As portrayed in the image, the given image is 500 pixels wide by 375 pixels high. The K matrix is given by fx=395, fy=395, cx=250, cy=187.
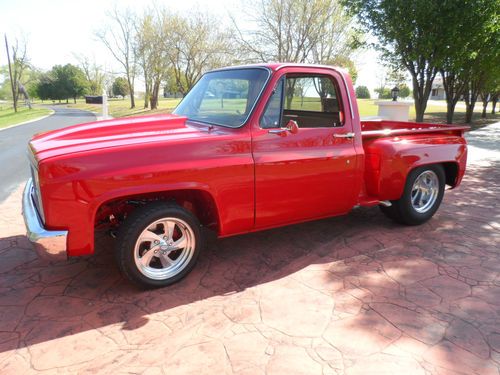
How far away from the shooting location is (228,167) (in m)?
3.31

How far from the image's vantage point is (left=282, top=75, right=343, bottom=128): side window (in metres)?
3.99

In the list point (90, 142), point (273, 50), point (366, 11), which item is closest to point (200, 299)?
point (90, 142)

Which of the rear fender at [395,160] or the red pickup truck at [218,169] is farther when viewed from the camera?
the rear fender at [395,160]

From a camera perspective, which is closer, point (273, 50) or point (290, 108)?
point (290, 108)

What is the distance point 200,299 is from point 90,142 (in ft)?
5.03

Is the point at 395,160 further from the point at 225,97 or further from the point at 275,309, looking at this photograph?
the point at 275,309

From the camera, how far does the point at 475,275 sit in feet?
11.7

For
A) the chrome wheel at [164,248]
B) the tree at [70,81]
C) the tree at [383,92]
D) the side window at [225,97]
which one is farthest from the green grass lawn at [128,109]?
the tree at [383,92]

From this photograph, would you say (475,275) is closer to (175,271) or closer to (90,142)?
(175,271)

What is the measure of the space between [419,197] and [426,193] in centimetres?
10

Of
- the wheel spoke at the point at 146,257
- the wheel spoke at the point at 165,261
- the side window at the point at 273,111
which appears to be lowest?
the wheel spoke at the point at 165,261

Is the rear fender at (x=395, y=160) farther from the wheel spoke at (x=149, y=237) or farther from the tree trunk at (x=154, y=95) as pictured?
the tree trunk at (x=154, y=95)

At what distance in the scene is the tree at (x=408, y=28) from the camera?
11.1 meters

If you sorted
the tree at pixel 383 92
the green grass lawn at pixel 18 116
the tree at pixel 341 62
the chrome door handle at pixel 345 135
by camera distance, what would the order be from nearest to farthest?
1. the chrome door handle at pixel 345 135
2. the green grass lawn at pixel 18 116
3. the tree at pixel 341 62
4. the tree at pixel 383 92
